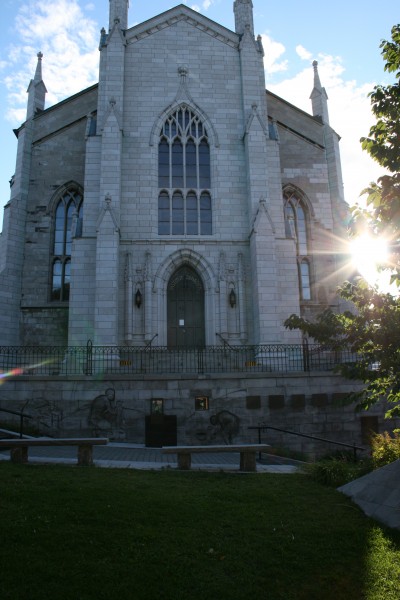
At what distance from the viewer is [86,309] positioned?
70.5ft

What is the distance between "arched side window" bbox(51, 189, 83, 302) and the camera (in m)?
24.7

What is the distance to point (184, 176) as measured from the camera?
23.6 metres

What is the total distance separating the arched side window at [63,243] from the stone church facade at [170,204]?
0.19 ft

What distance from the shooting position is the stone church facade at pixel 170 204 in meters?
21.6

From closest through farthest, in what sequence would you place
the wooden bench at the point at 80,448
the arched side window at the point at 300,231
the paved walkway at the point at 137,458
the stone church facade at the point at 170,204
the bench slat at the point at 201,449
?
the bench slat at the point at 201,449 < the wooden bench at the point at 80,448 < the paved walkway at the point at 137,458 < the stone church facade at the point at 170,204 < the arched side window at the point at 300,231

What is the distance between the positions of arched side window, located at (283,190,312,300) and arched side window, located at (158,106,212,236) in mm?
4856

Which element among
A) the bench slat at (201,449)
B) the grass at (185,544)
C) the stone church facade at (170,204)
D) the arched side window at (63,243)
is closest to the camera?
the grass at (185,544)

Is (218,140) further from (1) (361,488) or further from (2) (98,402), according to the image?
(1) (361,488)

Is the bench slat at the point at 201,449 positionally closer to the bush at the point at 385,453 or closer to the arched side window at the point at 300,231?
the bush at the point at 385,453

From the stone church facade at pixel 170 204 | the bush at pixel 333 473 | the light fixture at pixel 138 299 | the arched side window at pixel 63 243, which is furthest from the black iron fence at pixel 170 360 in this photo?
the bush at pixel 333 473

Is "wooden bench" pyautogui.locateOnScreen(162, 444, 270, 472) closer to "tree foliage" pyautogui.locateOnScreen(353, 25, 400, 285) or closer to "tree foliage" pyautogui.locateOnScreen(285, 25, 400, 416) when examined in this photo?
"tree foliage" pyautogui.locateOnScreen(285, 25, 400, 416)

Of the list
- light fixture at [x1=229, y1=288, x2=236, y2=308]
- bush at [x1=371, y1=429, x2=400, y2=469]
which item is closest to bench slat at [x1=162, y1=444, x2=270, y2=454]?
bush at [x1=371, y1=429, x2=400, y2=469]

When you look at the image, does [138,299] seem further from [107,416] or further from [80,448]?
[80,448]

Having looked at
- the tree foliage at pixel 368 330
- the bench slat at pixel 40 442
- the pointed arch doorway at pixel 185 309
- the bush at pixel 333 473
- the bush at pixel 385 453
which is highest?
the pointed arch doorway at pixel 185 309
